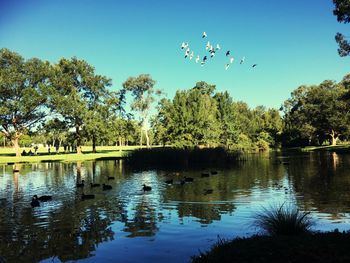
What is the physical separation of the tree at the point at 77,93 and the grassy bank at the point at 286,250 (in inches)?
3220

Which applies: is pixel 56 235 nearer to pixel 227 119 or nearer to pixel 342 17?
pixel 342 17

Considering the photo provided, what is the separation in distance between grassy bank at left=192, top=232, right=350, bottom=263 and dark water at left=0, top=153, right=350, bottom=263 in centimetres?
283

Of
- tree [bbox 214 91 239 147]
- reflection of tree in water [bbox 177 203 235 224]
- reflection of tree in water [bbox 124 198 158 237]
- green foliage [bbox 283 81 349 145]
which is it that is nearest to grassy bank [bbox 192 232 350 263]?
reflection of tree in water [bbox 124 198 158 237]

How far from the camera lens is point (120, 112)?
10469cm

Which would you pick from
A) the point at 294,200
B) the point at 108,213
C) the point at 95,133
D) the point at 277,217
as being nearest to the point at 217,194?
the point at 294,200

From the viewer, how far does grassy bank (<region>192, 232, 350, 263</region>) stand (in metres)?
8.69

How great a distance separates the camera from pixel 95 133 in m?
91.6

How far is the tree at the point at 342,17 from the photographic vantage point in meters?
35.6

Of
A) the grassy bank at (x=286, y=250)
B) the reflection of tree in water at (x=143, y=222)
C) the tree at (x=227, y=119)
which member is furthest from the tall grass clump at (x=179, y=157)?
the tree at (x=227, y=119)

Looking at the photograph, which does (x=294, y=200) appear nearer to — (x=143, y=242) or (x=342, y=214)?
(x=342, y=214)

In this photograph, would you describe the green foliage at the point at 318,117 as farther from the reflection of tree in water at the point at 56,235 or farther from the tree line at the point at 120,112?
the reflection of tree in water at the point at 56,235

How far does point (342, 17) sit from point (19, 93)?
230 feet

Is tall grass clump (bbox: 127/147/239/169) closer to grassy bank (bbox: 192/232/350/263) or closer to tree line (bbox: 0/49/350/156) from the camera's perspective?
tree line (bbox: 0/49/350/156)

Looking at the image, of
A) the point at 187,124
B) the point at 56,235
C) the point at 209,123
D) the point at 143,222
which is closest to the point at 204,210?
the point at 143,222
